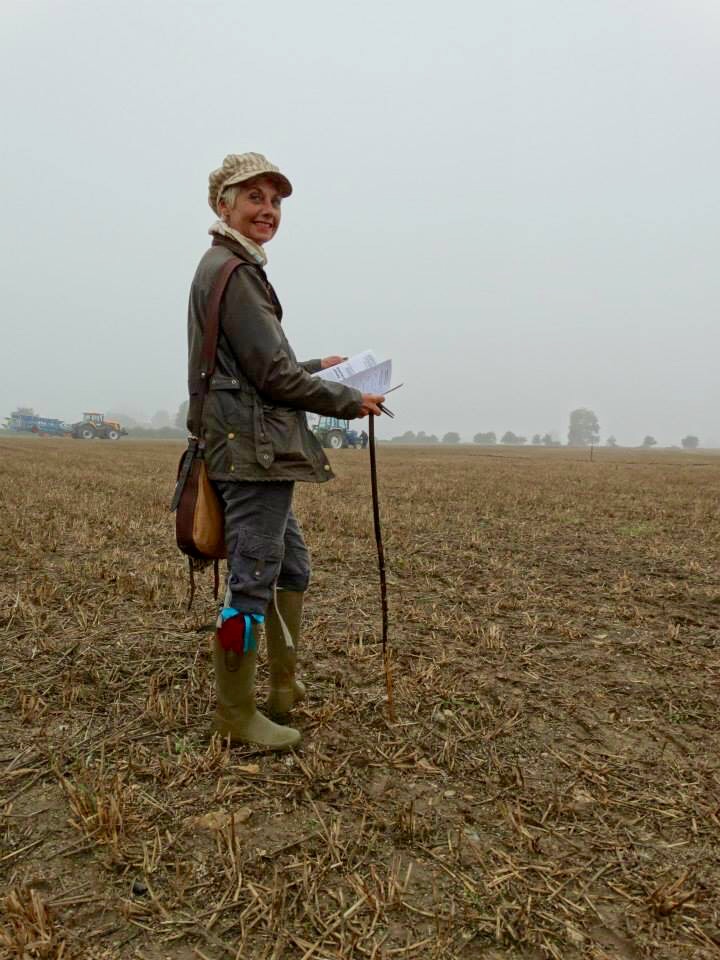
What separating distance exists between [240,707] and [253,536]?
31.1 inches

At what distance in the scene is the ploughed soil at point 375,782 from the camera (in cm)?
183

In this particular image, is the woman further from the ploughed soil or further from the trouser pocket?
the ploughed soil

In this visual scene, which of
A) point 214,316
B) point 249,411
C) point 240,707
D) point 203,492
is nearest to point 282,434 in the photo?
point 249,411

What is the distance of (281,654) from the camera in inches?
121

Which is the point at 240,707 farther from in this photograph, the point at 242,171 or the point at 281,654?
the point at 242,171

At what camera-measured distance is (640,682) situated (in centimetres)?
359

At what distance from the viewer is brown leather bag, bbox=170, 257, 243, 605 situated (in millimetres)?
2506

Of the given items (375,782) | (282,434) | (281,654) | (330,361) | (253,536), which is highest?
(330,361)

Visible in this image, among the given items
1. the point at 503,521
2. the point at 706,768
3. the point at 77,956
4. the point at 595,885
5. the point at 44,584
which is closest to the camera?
the point at 77,956

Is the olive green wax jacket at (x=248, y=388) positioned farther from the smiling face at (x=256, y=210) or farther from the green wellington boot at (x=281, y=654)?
the green wellington boot at (x=281, y=654)

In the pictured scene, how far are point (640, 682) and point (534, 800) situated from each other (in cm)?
145

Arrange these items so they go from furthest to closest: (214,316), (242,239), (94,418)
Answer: (94,418) → (242,239) → (214,316)

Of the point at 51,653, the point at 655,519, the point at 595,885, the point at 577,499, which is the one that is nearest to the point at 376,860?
the point at 595,885

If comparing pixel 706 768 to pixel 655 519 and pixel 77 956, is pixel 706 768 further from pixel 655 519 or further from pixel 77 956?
pixel 655 519
